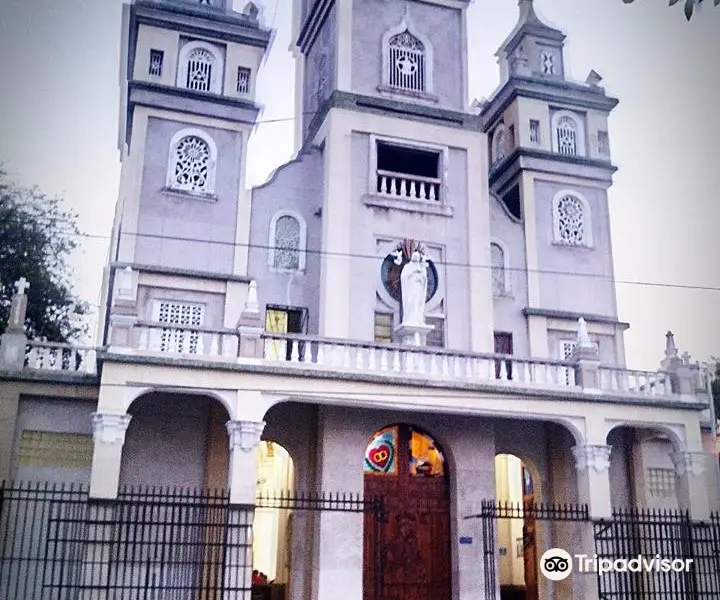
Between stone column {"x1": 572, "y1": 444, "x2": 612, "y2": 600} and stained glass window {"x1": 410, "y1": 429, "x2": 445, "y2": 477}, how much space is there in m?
2.78

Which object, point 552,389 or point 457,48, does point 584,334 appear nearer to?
point 552,389

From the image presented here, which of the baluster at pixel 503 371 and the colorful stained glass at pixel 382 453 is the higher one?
the baluster at pixel 503 371

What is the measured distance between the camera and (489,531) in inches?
661

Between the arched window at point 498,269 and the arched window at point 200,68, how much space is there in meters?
7.40

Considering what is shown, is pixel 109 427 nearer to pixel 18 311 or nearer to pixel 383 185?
pixel 18 311

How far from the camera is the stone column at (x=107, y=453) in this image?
44.0 ft

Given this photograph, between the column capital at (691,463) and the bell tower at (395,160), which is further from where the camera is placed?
the bell tower at (395,160)

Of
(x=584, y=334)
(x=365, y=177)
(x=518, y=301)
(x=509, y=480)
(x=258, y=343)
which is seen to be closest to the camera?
(x=258, y=343)

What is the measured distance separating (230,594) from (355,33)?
12516mm

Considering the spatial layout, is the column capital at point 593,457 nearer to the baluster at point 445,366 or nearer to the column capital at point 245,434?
the baluster at point 445,366

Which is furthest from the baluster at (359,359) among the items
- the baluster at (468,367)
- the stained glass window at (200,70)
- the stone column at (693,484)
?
the stained glass window at (200,70)

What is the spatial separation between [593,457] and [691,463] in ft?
6.92

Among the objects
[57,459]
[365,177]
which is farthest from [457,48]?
[57,459]

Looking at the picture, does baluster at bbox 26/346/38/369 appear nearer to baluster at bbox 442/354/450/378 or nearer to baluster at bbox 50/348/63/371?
baluster at bbox 50/348/63/371
